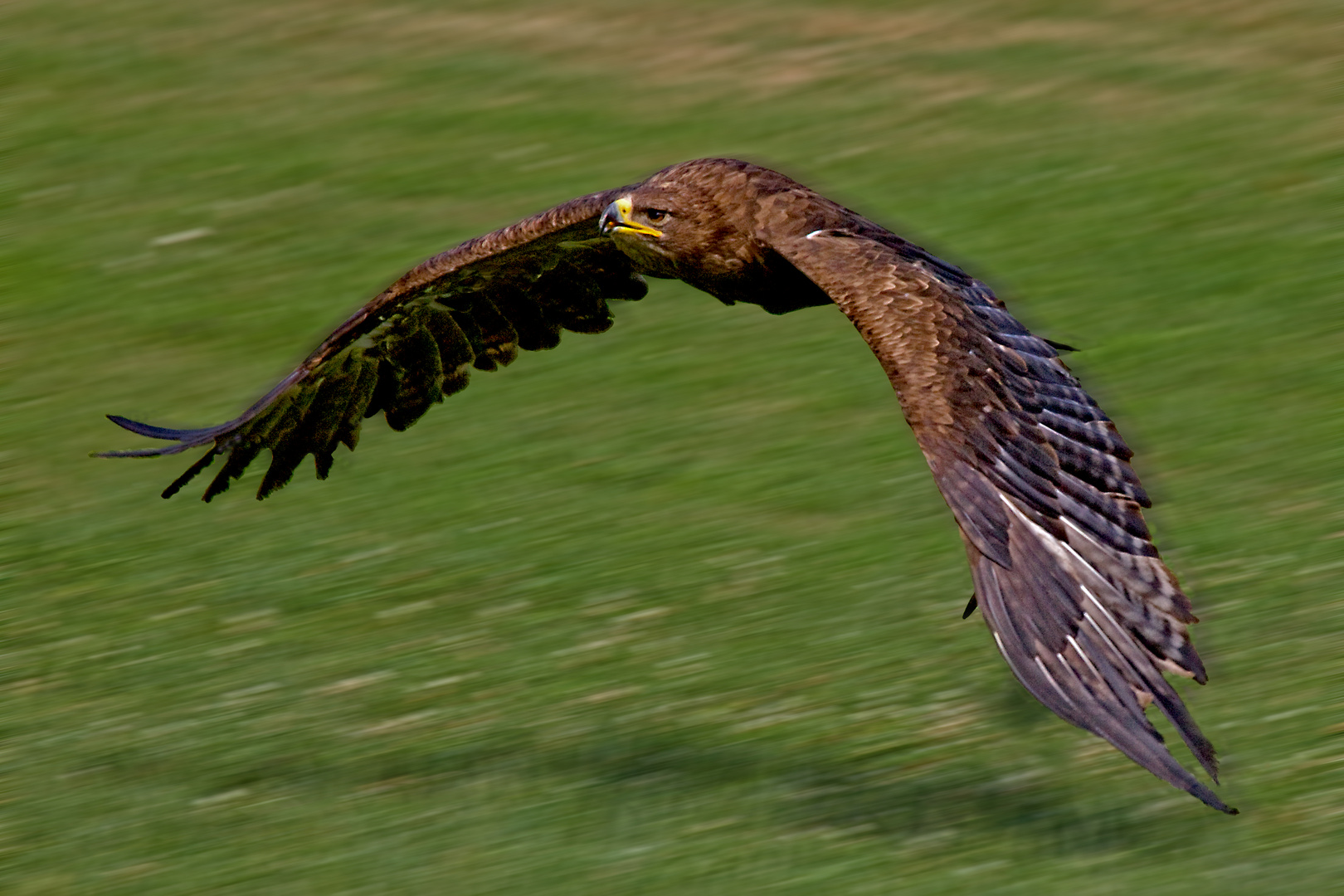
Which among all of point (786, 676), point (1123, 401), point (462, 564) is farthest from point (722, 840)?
point (1123, 401)

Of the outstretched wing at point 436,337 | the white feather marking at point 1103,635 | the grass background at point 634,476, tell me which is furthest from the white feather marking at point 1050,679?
the outstretched wing at point 436,337

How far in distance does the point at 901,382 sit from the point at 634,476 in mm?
4277

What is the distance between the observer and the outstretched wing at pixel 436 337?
786 centimetres

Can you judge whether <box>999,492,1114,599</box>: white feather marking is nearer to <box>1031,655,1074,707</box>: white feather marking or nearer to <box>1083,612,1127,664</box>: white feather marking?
<box>1083,612,1127,664</box>: white feather marking

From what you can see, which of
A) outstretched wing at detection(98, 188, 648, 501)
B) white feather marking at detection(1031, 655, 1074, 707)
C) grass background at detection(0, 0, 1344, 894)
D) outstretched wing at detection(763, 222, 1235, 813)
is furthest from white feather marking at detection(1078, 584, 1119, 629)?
outstretched wing at detection(98, 188, 648, 501)

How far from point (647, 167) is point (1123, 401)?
3.74m

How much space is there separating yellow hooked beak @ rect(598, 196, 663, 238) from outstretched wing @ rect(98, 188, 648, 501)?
0.19 metres

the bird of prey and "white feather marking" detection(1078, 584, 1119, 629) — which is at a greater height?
the bird of prey

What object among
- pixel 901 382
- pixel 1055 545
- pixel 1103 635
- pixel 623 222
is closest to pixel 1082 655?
pixel 1103 635

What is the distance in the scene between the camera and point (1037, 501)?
19.7ft

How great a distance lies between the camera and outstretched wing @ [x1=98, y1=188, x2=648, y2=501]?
25.8 feet

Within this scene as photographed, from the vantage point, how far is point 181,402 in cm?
1142

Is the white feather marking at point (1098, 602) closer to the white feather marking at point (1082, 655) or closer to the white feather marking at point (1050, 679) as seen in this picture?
the white feather marking at point (1082, 655)

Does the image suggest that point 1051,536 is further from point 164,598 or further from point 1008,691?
point 164,598
